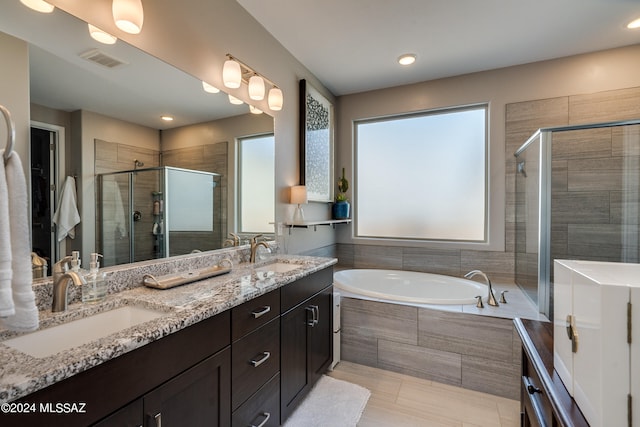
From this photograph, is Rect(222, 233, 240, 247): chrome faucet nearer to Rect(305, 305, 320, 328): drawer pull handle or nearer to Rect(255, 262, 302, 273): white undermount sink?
Rect(255, 262, 302, 273): white undermount sink

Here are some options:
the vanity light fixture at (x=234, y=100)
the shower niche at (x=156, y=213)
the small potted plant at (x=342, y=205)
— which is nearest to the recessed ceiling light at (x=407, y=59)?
the small potted plant at (x=342, y=205)

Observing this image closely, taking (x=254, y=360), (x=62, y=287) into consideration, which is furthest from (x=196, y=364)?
(x=62, y=287)

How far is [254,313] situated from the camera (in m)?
1.33

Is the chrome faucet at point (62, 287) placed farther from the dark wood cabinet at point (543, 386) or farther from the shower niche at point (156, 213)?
the dark wood cabinet at point (543, 386)

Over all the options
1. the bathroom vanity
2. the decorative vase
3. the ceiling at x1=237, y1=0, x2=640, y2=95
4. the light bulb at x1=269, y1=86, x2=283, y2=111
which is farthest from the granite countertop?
the ceiling at x1=237, y1=0, x2=640, y2=95

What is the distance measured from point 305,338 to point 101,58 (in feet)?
5.97

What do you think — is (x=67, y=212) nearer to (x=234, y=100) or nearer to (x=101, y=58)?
(x=101, y=58)

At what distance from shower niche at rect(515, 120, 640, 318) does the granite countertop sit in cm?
198

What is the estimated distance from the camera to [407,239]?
3.37 metres

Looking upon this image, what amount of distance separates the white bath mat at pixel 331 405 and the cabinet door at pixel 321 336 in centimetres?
9

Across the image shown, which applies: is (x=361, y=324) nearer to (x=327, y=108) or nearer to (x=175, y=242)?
(x=175, y=242)

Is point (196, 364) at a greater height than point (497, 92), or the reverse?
point (497, 92)

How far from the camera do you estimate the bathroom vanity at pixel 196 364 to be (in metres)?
0.67

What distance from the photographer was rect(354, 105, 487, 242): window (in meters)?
3.09
